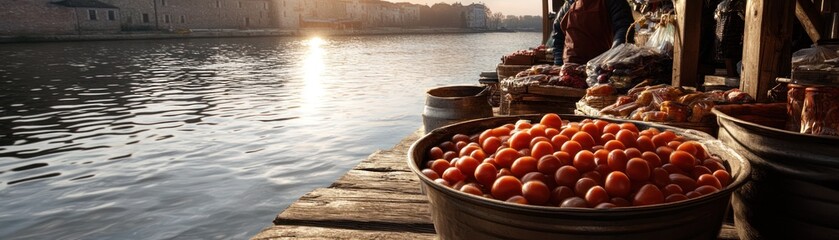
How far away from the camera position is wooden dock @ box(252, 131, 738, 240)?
310 centimetres

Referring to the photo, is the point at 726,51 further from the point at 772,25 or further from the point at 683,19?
the point at 772,25

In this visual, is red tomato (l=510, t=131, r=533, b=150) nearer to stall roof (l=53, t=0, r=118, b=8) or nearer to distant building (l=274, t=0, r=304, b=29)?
stall roof (l=53, t=0, r=118, b=8)

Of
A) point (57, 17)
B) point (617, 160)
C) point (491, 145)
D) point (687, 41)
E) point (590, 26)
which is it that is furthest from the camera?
point (57, 17)

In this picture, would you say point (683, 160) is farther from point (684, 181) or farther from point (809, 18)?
point (809, 18)

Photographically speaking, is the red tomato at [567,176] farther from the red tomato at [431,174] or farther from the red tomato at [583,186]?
the red tomato at [431,174]

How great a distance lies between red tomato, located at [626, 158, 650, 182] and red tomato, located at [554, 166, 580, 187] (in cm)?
19

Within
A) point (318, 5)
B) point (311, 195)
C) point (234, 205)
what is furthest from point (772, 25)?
point (318, 5)

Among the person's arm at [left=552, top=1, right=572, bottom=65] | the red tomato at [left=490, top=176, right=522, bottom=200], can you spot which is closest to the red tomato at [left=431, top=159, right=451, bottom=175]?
the red tomato at [left=490, top=176, right=522, bottom=200]

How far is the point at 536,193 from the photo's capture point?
71.5 inches

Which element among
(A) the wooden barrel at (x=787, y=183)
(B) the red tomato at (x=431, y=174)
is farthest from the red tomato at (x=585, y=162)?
(A) the wooden barrel at (x=787, y=183)

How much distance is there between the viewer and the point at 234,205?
28.5ft

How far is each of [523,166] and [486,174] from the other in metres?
0.15

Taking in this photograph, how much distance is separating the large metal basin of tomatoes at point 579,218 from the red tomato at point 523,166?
309mm

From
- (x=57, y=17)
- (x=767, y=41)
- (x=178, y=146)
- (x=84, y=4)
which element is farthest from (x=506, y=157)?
(x=84, y=4)
